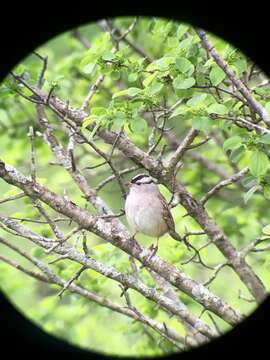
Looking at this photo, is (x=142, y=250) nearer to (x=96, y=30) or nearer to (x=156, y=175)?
(x=156, y=175)

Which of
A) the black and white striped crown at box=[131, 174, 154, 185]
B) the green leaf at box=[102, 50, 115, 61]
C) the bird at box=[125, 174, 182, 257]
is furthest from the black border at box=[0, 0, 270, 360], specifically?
the black and white striped crown at box=[131, 174, 154, 185]

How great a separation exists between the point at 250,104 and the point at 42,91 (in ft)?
3.68

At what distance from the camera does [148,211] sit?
443 centimetres

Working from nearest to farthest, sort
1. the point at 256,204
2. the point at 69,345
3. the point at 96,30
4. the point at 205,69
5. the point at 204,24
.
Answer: the point at 69,345
the point at 204,24
the point at 205,69
the point at 256,204
the point at 96,30

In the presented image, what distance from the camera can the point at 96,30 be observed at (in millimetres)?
6145

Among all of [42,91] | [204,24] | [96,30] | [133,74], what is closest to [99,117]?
[133,74]

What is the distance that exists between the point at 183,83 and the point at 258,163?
45 cm

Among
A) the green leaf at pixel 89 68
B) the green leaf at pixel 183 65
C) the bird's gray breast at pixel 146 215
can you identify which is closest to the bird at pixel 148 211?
the bird's gray breast at pixel 146 215

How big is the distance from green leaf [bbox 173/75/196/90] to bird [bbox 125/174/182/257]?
1.49 m

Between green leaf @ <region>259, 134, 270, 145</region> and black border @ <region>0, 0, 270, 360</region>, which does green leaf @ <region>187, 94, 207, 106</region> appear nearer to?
green leaf @ <region>259, 134, 270, 145</region>

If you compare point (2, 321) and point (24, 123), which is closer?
point (2, 321)

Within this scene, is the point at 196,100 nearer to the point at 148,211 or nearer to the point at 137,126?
the point at 137,126

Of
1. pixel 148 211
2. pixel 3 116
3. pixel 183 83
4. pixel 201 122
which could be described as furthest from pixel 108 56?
pixel 3 116

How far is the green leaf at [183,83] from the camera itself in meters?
2.89
